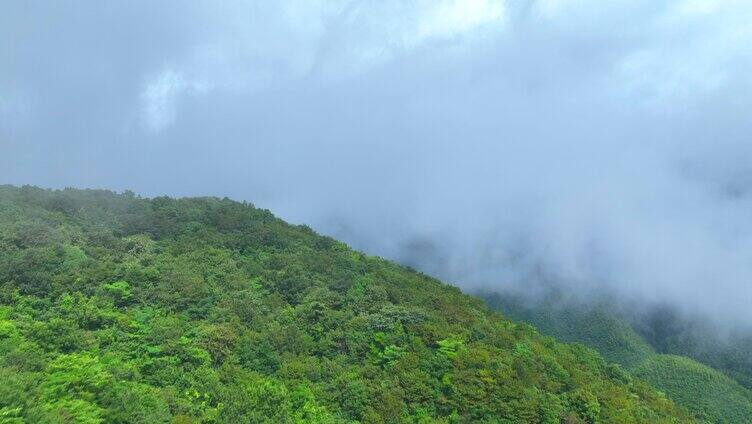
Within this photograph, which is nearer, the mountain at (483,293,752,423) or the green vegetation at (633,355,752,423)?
the green vegetation at (633,355,752,423)

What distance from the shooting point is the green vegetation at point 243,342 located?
19562 millimetres

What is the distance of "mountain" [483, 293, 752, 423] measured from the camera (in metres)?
68.4

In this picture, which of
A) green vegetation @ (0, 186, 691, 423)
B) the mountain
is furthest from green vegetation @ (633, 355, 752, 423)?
green vegetation @ (0, 186, 691, 423)

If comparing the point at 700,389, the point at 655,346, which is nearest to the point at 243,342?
the point at 700,389

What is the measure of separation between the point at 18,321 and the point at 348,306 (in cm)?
1496

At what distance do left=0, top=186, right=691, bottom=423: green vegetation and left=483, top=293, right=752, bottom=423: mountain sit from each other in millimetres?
42907

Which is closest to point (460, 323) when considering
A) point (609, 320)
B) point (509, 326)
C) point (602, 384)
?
point (509, 326)

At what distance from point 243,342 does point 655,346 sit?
128m

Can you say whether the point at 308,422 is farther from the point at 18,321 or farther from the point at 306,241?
the point at 306,241

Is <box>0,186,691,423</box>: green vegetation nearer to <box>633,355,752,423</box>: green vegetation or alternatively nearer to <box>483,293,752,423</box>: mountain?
<box>633,355,752,423</box>: green vegetation

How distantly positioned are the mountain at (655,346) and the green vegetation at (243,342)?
42907 millimetres

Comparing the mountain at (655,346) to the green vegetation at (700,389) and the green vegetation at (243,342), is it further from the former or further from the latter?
the green vegetation at (243,342)

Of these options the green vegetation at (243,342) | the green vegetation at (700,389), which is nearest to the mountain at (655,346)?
the green vegetation at (700,389)

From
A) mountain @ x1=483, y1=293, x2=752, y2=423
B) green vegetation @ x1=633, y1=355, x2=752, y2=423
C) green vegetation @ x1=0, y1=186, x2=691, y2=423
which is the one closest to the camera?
green vegetation @ x1=0, y1=186, x2=691, y2=423
